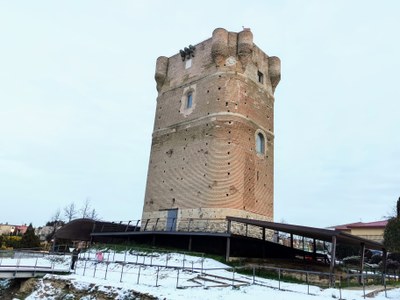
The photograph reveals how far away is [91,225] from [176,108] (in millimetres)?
12554

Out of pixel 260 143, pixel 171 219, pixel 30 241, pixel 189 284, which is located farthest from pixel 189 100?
pixel 30 241

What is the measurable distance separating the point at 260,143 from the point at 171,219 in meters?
9.38

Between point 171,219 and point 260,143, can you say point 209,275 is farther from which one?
point 260,143

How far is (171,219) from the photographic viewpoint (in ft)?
86.7

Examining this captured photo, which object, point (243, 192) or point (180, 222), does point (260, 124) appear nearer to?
point (243, 192)

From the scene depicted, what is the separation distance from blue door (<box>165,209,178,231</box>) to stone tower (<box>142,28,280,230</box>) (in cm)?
8

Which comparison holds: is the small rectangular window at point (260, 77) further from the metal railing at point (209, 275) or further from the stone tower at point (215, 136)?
the metal railing at point (209, 275)

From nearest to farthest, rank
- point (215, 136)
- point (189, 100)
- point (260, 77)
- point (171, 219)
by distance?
point (215, 136)
point (171, 219)
point (189, 100)
point (260, 77)

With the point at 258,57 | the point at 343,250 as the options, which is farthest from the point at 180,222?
the point at 343,250

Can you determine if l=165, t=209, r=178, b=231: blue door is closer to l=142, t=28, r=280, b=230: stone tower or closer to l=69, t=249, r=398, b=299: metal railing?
l=142, t=28, r=280, b=230: stone tower

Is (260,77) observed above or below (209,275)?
above

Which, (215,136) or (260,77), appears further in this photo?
(260,77)

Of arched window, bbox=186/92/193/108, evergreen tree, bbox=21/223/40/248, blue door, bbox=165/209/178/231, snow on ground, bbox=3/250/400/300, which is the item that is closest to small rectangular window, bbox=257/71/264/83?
arched window, bbox=186/92/193/108

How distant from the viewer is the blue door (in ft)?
85.5
